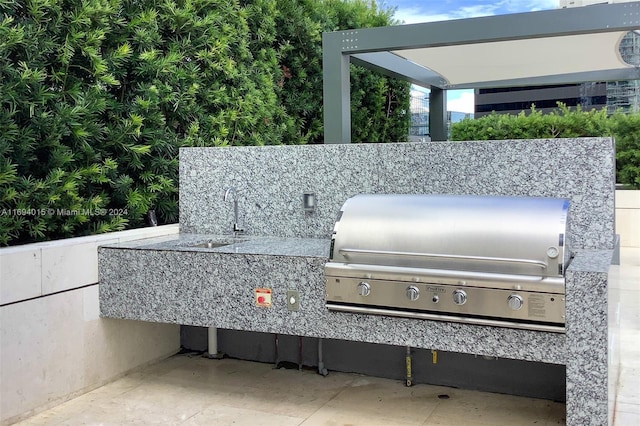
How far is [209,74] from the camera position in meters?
4.70

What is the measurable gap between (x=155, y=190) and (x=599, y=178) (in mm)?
2716

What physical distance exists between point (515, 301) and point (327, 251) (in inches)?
40.0

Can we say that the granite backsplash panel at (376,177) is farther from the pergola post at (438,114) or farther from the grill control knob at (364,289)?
the pergola post at (438,114)

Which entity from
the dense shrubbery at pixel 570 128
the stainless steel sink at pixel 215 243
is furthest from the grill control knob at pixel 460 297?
the dense shrubbery at pixel 570 128

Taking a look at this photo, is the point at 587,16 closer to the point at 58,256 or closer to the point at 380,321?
the point at 380,321

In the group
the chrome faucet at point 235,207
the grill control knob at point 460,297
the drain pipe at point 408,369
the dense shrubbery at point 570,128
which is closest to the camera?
the grill control knob at point 460,297

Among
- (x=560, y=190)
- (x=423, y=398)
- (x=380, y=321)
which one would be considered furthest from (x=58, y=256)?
(x=560, y=190)

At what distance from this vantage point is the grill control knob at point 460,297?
2.75m

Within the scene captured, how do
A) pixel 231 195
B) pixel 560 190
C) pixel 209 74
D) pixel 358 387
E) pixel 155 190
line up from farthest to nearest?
pixel 209 74 < pixel 155 190 < pixel 231 195 < pixel 358 387 < pixel 560 190

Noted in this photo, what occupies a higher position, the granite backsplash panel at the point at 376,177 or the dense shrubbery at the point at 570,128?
the dense shrubbery at the point at 570,128

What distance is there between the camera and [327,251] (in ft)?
10.8

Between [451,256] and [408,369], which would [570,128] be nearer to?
[408,369]

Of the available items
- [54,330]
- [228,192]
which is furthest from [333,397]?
[54,330]

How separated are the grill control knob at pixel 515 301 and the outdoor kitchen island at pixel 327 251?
0.12 meters
